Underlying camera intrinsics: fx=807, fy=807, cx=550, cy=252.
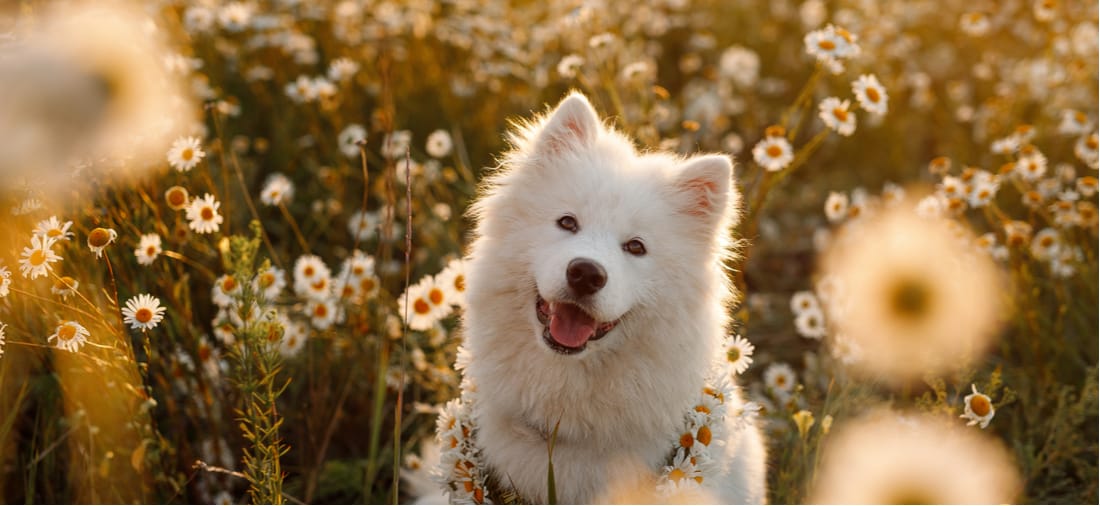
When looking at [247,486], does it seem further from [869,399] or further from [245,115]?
[245,115]

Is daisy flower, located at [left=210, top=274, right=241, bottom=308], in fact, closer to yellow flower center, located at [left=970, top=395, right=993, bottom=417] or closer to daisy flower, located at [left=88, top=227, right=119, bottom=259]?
daisy flower, located at [left=88, top=227, right=119, bottom=259]

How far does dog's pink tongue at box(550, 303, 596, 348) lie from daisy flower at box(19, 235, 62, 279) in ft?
4.75

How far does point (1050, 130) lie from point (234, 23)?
17.9ft

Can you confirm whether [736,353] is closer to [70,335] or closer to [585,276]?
[585,276]

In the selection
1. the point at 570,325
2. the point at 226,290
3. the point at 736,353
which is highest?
the point at 226,290

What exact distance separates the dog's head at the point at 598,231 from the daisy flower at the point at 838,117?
897 millimetres

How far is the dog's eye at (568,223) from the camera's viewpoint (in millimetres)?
2604

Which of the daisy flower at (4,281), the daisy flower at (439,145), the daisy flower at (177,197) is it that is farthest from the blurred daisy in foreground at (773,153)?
the daisy flower at (4,281)

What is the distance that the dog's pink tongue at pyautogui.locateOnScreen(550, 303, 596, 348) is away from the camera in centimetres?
247

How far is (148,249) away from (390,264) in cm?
158

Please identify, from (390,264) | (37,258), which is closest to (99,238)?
(37,258)

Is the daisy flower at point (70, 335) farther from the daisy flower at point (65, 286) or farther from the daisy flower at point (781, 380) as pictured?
the daisy flower at point (781, 380)

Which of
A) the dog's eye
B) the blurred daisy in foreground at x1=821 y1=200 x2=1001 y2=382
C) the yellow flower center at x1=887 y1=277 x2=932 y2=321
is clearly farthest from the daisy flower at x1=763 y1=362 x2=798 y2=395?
the dog's eye

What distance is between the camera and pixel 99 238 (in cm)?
233
